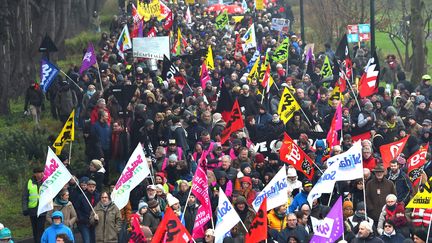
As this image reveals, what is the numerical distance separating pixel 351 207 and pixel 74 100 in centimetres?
1259

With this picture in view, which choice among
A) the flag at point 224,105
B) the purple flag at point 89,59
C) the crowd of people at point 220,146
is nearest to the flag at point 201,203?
the crowd of people at point 220,146

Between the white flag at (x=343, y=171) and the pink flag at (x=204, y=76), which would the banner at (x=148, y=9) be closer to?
the pink flag at (x=204, y=76)

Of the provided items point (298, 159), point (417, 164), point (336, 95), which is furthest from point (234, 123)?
point (336, 95)

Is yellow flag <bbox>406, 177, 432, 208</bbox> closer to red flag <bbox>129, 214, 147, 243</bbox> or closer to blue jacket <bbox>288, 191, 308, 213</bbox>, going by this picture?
blue jacket <bbox>288, 191, 308, 213</bbox>

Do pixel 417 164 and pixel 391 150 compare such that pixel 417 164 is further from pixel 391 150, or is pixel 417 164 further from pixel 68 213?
pixel 68 213

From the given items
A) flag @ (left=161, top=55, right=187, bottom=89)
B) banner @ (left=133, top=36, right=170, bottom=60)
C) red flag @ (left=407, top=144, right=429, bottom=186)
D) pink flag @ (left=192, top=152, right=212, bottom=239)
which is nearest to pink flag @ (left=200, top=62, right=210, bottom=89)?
flag @ (left=161, top=55, right=187, bottom=89)

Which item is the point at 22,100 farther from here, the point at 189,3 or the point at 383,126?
the point at 189,3

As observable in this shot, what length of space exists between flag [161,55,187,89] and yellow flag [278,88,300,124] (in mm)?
4711

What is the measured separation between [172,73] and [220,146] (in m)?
7.86

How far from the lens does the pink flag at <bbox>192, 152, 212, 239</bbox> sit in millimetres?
18831

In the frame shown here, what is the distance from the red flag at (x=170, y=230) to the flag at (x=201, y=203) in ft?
7.12

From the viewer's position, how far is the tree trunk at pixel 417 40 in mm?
42094

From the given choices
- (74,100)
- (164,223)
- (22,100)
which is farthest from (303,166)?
(22,100)

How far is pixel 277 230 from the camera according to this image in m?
19.1
